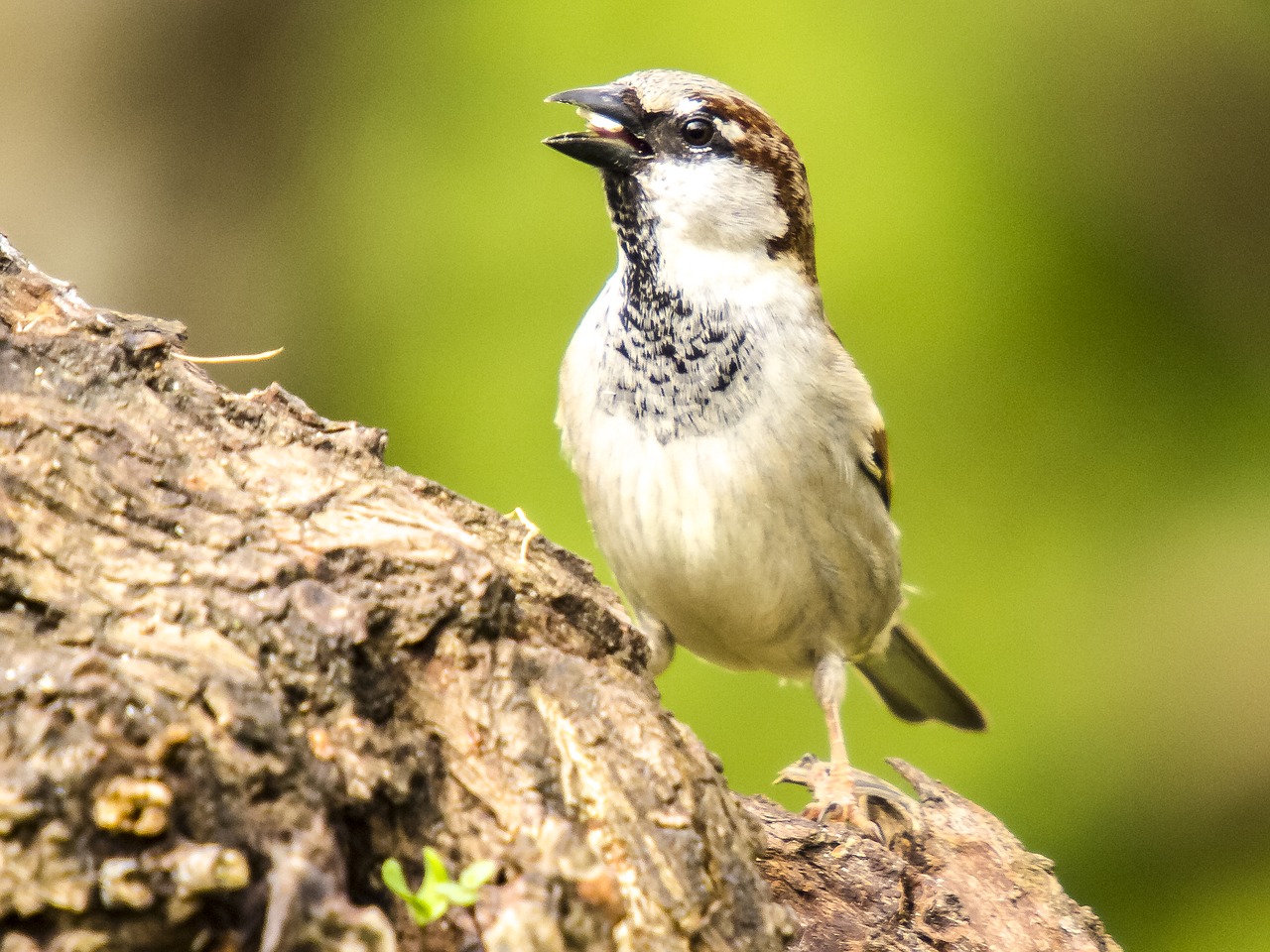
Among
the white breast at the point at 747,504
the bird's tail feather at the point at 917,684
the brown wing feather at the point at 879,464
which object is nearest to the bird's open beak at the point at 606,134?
the white breast at the point at 747,504

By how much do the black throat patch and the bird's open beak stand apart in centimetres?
5

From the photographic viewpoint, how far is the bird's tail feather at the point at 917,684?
3186 millimetres

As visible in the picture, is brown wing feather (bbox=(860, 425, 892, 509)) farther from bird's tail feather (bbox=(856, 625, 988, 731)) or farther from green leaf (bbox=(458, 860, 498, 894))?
green leaf (bbox=(458, 860, 498, 894))

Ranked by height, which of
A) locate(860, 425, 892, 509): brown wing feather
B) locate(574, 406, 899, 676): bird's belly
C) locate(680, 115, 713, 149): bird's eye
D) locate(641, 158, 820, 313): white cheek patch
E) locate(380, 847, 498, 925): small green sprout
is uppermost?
locate(680, 115, 713, 149): bird's eye

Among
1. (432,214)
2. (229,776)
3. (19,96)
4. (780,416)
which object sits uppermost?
(432,214)

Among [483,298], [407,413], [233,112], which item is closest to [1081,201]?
[483,298]

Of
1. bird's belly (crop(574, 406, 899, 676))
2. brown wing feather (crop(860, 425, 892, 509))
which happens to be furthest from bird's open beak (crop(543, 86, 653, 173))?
brown wing feather (crop(860, 425, 892, 509))

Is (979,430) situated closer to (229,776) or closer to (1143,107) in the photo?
(1143,107)

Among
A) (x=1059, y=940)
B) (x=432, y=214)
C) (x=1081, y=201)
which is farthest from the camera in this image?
(x=432, y=214)

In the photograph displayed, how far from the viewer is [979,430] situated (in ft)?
13.3

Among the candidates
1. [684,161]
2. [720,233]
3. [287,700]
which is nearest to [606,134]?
[684,161]

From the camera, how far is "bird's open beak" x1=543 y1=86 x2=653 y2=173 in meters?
2.35

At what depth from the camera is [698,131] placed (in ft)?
8.08

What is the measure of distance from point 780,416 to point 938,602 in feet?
5.59
